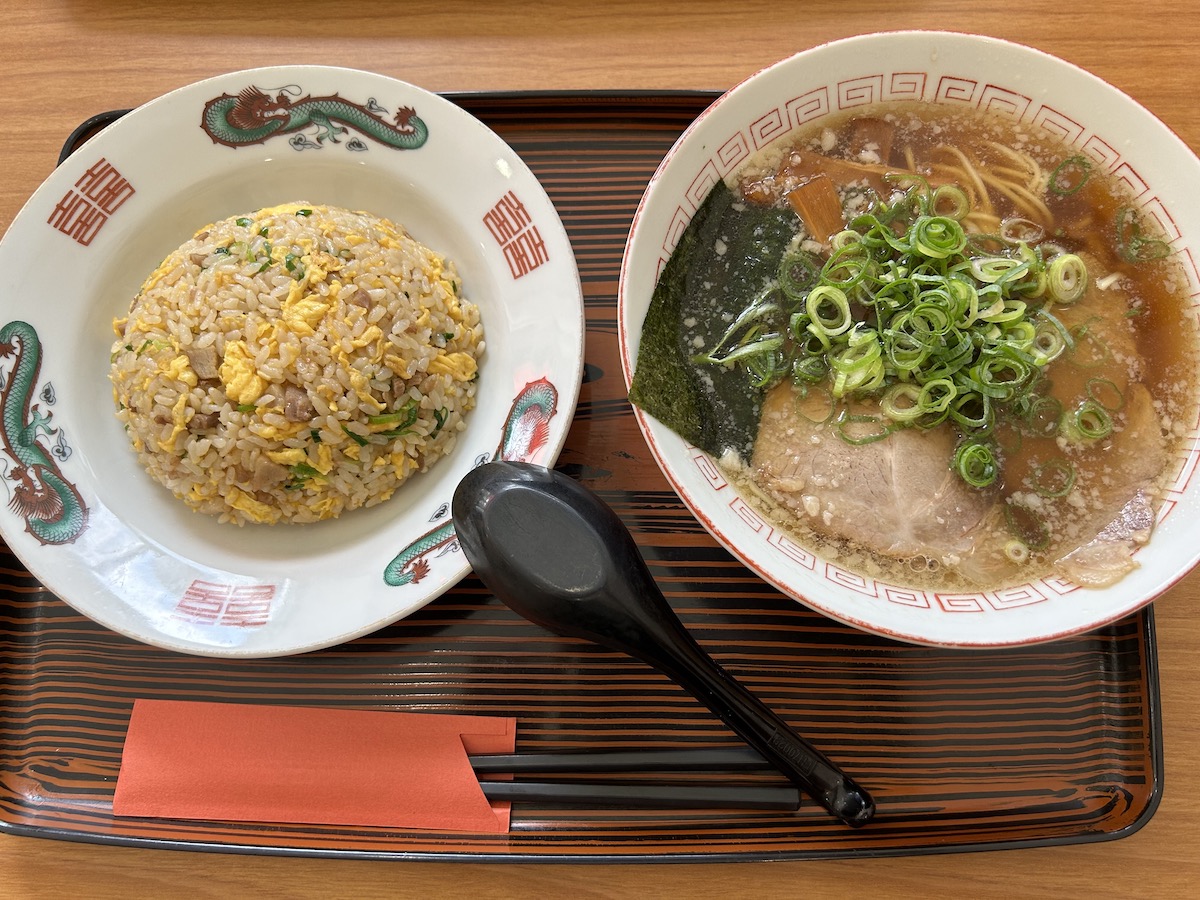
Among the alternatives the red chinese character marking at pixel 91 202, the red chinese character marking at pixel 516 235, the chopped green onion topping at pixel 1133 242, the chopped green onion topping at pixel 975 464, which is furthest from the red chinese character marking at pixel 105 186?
the chopped green onion topping at pixel 1133 242

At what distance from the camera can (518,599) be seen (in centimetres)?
127

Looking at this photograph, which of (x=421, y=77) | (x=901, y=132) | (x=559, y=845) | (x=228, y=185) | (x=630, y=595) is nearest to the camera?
(x=630, y=595)

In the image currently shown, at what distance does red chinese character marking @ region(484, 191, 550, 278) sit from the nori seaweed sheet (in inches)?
10.4

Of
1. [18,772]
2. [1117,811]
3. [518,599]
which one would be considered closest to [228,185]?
[518,599]

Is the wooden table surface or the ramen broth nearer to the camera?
the ramen broth

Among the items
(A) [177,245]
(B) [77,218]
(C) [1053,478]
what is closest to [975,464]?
(C) [1053,478]

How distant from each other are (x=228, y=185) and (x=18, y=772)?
1253 mm

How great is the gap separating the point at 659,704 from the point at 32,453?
130cm

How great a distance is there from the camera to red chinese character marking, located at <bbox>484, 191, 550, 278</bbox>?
156 cm

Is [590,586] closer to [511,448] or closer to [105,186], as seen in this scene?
[511,448]

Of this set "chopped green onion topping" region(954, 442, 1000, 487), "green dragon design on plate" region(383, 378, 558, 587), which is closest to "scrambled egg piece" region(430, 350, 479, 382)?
"green dragon design on plate" region(383, 378, 558, 587)

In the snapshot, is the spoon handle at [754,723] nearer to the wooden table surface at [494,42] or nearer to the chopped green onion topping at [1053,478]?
the chopped green onion topping at [1053,478]

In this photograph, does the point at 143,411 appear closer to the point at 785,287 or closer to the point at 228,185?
the point at 228,185

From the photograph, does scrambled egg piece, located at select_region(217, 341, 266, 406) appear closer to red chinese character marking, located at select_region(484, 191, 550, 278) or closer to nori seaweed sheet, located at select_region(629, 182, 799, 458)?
red chinese character marking, located at select_region(484, 191, 550, 278)
